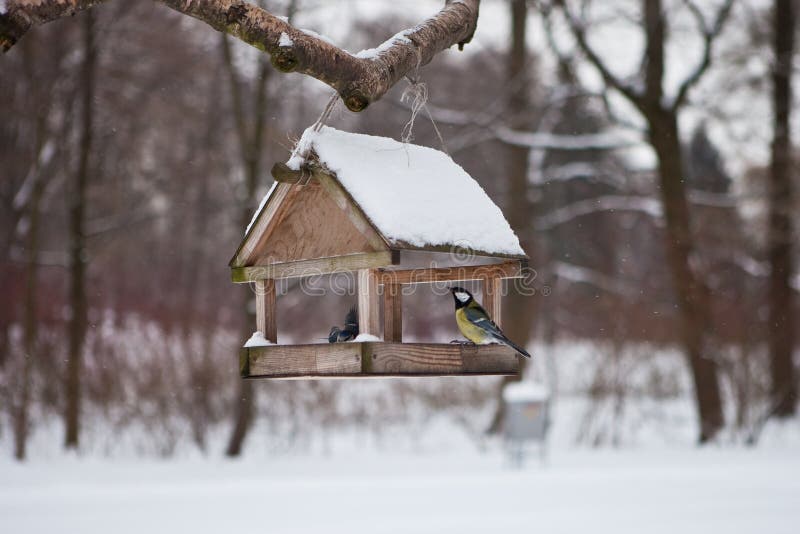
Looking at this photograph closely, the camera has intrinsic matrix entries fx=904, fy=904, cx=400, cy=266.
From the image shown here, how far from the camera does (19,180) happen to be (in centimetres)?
1734

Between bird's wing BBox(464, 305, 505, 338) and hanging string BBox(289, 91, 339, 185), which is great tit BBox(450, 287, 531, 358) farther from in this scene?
hanging string BBox(289, 91, 339, 185)

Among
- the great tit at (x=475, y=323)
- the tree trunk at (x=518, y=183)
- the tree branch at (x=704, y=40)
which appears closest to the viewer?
the great tit at (x=475, y=323)

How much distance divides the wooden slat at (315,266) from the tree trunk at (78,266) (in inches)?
358

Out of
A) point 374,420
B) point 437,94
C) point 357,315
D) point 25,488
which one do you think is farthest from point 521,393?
point 437,94

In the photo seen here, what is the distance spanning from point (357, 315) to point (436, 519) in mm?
4701

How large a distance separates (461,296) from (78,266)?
32.3ft

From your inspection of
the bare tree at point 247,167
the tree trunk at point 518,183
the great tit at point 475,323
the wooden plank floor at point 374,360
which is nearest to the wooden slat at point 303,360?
the wooden plank floor at point 374,360

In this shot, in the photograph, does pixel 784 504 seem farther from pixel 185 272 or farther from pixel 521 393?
pixel 185 272

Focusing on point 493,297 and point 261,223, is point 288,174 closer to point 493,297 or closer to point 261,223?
point 261,223

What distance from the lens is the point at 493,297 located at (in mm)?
4746

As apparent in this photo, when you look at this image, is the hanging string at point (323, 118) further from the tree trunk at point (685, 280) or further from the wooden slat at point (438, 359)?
the tree trunk at point (685, 280)

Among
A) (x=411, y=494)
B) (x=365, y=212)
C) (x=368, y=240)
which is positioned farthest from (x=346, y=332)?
(x=411, y=494)

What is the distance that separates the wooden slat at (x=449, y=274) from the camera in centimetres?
458

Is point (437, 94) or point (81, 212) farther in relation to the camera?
point (437, 94)
